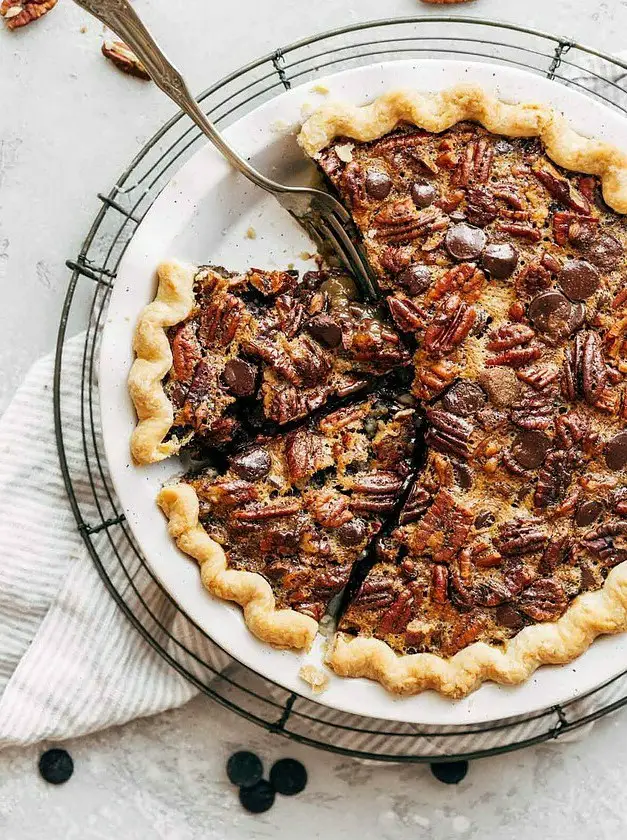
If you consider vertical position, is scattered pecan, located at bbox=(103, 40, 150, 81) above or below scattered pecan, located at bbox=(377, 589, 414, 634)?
above

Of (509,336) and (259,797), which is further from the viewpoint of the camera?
(259,797)

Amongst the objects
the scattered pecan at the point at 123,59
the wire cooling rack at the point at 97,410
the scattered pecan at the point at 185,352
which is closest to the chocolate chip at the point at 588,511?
the wire cooling rack at the point at 97,410

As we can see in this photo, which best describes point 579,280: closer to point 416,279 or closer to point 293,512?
point 416,279

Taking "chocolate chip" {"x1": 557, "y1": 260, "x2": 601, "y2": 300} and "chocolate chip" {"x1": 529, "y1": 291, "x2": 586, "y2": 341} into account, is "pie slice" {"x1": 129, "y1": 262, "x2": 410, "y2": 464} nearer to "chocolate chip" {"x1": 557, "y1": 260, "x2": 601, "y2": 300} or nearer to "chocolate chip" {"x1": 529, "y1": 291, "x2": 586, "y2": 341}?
"chocolate chip" {"x1": 529, "y1": 291, "x2": 586, "y2": 341}

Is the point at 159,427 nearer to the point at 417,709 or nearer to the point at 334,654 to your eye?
the point at 334,654

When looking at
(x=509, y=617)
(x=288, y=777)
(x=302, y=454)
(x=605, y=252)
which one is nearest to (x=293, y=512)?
(x=302, y=454)

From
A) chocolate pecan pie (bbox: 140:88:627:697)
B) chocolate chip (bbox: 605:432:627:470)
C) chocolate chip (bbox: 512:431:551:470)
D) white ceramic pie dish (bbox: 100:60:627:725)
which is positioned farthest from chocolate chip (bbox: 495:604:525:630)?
chocolate chip (bbox: 605:432:627:470)

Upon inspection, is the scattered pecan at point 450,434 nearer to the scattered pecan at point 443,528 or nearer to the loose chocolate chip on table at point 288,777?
the scattered pecan at point 443,528
